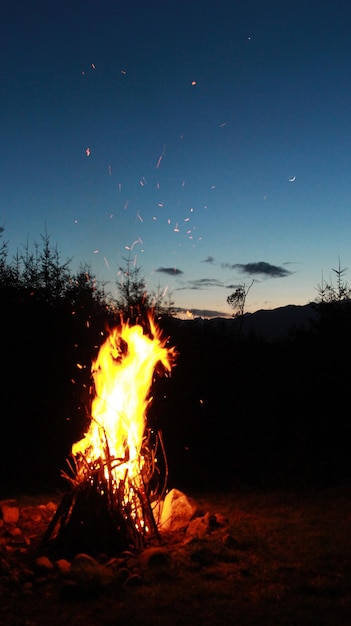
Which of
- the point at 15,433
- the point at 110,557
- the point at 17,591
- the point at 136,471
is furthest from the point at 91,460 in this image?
the point at 15,433

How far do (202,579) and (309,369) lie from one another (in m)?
7.14

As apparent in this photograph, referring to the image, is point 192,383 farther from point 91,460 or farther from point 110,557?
point 110,557

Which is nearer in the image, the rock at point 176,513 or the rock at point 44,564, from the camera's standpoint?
the rock at point 44,564

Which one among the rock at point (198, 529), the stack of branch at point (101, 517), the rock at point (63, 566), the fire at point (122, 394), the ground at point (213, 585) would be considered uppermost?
the fire at point (122, 394)

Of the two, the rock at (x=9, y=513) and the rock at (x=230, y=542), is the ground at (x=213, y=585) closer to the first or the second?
the rock at (x=230, y=542)

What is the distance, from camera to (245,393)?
37.7ft

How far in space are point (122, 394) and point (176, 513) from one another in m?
1.56

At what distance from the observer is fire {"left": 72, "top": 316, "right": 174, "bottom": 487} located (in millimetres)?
6578

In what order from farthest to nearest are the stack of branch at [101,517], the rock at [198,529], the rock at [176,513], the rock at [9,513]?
1. the rock at [9,513]
2. the rock at [176,513]
3. the rock at [198,529]
4. the stack of branch at [101,517]

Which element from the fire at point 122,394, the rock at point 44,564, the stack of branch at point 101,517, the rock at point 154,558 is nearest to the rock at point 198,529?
the stack of branch at point 101,517

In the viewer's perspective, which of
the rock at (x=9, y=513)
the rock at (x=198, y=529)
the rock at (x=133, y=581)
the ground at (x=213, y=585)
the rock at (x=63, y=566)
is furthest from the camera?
the rock at (x=9, y=513)

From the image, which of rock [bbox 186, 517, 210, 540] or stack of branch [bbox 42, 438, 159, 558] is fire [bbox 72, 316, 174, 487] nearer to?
stack of branch [bbox 42, 438, 159, 558]

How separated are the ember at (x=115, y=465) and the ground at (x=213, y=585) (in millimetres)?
414

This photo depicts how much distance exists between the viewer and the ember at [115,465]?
18.7 ft
